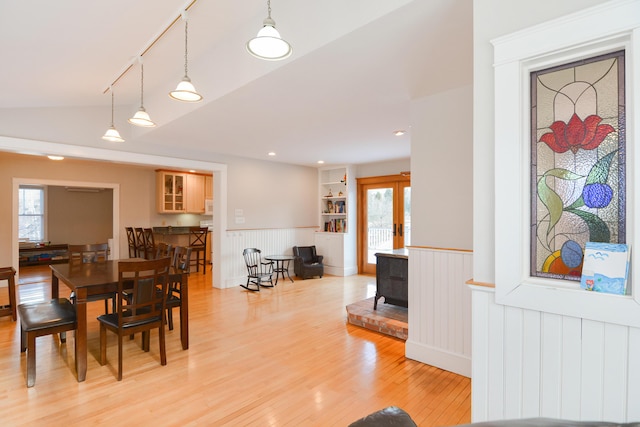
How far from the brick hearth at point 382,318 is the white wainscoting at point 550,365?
203 centimetres

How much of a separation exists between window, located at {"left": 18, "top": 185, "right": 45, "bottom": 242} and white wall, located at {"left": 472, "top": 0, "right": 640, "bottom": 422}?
10.8 meters

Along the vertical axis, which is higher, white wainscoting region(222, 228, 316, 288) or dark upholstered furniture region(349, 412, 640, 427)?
dark upholstered furniture region(349, 412, 640, 427)

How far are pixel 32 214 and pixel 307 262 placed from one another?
24.8ft

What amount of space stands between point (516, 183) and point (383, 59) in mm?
1337

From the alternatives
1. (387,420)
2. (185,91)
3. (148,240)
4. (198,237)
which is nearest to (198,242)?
(198,237)

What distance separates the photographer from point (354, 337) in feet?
11.7

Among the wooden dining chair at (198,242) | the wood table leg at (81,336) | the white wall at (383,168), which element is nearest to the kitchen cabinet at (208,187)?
the wooden dining chair at (198,242)

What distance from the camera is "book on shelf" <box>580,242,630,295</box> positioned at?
3.95 feet

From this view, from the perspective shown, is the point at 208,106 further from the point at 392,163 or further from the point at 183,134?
the point at 392,163

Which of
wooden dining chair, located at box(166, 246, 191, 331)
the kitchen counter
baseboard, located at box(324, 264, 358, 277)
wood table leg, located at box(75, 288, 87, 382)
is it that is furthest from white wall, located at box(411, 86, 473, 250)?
the kitchen counter

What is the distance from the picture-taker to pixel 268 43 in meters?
1.72

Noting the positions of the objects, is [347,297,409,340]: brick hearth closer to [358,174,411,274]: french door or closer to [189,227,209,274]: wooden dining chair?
[358,174,411,274]: french door

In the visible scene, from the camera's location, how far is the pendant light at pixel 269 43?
5.57 ft

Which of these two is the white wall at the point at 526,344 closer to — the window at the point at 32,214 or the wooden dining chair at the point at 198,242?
the wooden dining chair at the point at 198,242
